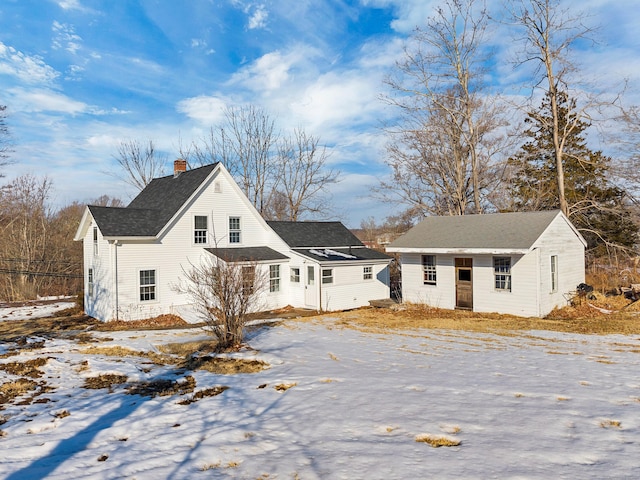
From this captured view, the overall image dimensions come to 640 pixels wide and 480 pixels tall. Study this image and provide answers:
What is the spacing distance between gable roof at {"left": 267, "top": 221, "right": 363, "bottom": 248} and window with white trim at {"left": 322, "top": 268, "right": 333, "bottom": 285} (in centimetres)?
314

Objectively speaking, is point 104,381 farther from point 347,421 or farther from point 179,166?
point 179,166

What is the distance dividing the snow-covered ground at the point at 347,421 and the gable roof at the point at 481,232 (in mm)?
7383

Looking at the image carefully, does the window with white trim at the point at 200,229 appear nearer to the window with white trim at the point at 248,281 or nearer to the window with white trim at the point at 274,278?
the window with white trim at the point at 274,278

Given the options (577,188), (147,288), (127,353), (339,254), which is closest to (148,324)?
(147,288)

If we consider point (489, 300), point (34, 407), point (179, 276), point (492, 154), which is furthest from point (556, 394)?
point (492, 154)

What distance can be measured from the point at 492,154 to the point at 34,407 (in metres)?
25.4

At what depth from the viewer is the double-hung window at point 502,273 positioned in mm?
16297

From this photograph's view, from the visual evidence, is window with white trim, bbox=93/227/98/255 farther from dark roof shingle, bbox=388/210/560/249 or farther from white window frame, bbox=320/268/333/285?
dark roof shingle, bbox=388/210/560/249

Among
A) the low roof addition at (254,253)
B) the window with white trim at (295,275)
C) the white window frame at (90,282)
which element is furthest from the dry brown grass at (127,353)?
the window with white trim at (295,275)

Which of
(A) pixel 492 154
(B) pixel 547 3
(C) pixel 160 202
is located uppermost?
(B) pixel 547 3

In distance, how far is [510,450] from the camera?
4.38 m

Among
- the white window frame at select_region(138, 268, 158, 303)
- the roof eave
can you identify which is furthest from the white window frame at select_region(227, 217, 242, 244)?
the roof eave

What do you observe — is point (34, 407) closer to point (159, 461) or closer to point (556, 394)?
point (159, 461)

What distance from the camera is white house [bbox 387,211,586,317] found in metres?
15.7
